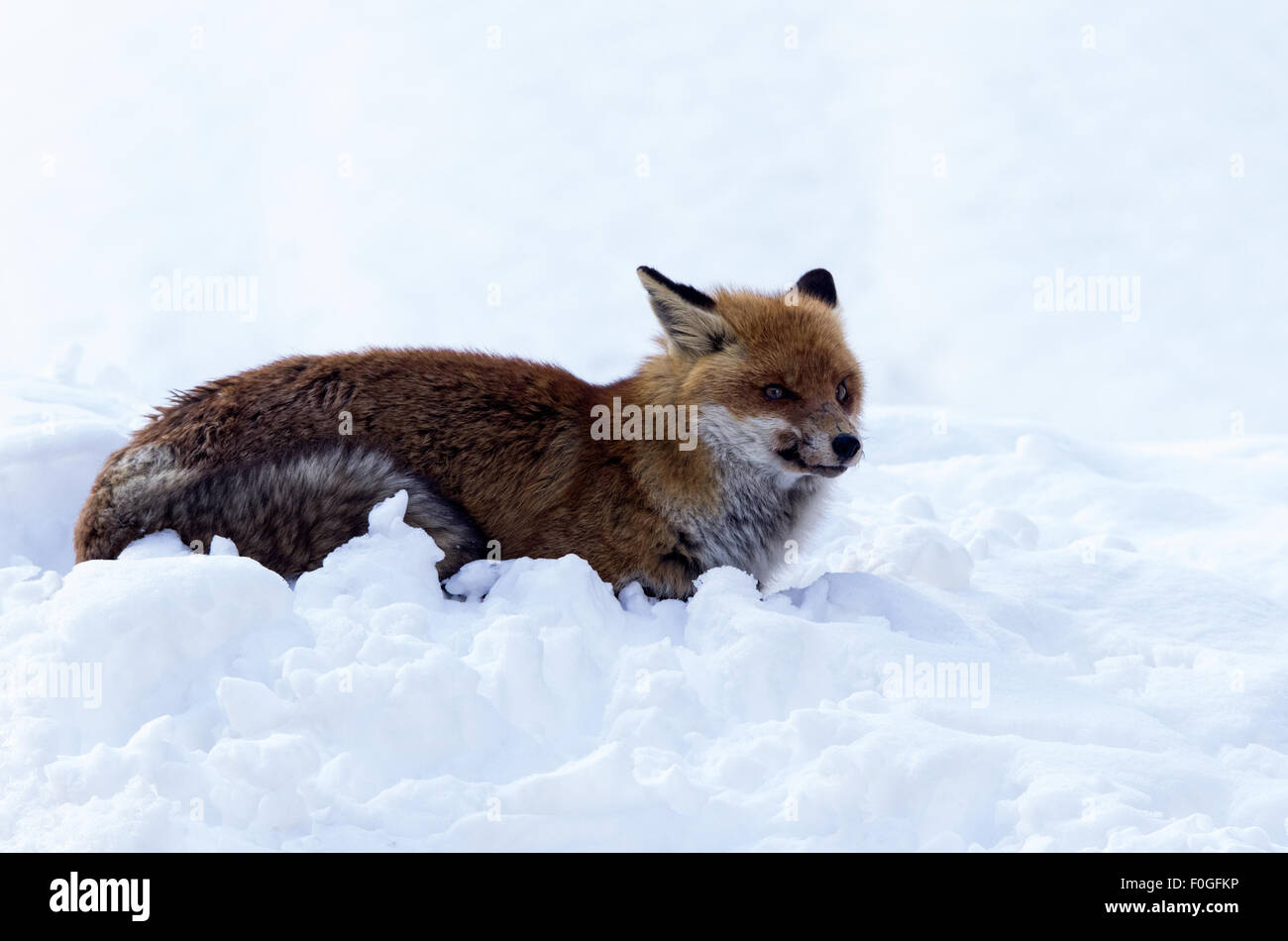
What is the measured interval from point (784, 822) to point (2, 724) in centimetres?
271

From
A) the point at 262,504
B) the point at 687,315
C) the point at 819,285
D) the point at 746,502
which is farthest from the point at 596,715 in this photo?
the point at 819,285

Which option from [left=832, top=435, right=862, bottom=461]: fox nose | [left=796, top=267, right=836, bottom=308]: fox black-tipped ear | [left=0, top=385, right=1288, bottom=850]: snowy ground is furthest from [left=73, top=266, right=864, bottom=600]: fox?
[left=796, top=267, right=836, bottom=308]: fox black-tipped ear

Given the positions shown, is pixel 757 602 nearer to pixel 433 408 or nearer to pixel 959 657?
pixel 959 657

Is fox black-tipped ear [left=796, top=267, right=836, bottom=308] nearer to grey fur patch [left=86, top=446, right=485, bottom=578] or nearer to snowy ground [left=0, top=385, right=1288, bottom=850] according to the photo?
snowy ground [left=0, top=385, right=1288, bottom=850]

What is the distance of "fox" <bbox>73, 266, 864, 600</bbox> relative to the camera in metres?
5.53

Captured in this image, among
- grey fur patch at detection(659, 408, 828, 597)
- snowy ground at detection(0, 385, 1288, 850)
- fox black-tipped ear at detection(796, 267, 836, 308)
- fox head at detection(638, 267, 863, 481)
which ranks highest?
fox black-tipped ear at detection(796, 267, 836, 308)

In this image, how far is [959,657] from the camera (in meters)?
5.11

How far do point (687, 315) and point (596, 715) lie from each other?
8.55 feet

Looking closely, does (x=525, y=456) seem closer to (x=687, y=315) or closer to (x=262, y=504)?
(x=687, y=315)

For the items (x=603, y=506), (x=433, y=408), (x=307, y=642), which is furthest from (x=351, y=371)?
(x=307, y=642)

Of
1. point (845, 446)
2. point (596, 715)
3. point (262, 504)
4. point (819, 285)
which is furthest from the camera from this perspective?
point (819, 285)

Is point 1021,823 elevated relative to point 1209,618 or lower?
lower

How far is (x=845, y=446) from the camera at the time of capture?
18.5 feet

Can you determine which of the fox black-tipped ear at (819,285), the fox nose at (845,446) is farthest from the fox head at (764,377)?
the fox black-tipped ear at (819,285)
